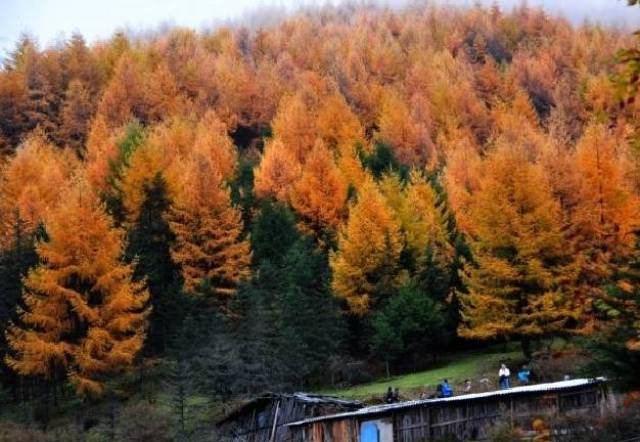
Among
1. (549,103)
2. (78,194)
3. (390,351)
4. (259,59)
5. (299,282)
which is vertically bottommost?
(390,351)

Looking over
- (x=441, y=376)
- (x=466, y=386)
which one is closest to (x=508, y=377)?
(x=466, y=386)

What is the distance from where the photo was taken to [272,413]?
30250mm

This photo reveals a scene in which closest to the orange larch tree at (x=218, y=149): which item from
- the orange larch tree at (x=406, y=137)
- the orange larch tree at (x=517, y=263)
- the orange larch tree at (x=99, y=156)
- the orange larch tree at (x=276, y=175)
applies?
the orange larch tree at (x=276, y=175)

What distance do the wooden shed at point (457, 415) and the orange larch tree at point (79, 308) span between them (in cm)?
1291

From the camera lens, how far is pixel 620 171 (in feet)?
142

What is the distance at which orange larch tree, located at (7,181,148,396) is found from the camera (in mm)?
36594

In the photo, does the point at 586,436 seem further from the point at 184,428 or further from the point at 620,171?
the point at 620,171

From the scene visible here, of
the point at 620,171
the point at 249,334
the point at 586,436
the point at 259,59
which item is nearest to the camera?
the point at 586,436

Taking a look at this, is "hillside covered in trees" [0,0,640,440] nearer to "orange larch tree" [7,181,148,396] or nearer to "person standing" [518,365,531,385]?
"orange larch tree" [7,181,148,396]

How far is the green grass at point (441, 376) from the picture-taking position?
35469 millimetres

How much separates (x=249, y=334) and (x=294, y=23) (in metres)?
131

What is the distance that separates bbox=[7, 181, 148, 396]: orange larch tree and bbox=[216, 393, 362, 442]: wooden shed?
769 cm

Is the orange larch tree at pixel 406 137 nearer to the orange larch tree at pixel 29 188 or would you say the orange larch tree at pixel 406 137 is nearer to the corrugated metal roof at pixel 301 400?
the orange larch tree at pixel 29 188

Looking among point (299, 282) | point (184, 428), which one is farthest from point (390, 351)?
point (184, 428)
